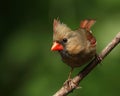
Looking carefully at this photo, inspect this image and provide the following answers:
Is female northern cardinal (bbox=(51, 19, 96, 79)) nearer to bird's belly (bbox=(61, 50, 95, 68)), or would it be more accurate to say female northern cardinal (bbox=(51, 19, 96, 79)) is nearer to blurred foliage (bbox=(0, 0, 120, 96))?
bird's belly (bbox=(61, 50, 95, 68))

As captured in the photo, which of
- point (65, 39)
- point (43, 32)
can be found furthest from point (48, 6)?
point (65, 39)

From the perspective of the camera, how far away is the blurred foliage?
4.05 meters

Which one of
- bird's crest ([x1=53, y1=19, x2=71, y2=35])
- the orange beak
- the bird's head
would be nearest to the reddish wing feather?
the bird's head

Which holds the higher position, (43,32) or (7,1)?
(7,1)

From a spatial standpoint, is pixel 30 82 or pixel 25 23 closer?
pixel 30 82

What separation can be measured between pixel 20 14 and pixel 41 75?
2.09 ft

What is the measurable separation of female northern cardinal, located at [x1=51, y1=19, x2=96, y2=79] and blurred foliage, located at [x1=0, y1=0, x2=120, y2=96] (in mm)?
249

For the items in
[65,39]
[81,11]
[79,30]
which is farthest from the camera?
[81,11]

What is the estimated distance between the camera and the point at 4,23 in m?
4.74

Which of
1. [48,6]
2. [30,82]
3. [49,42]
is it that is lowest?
[30,82]

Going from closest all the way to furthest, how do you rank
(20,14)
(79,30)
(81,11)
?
(79,30) < (81,11) < (20,14)

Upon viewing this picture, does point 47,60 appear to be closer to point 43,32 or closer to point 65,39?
point 43,32

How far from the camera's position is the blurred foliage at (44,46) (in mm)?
4047

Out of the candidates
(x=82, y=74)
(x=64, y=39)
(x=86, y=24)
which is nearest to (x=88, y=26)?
(x=86, y=24)
